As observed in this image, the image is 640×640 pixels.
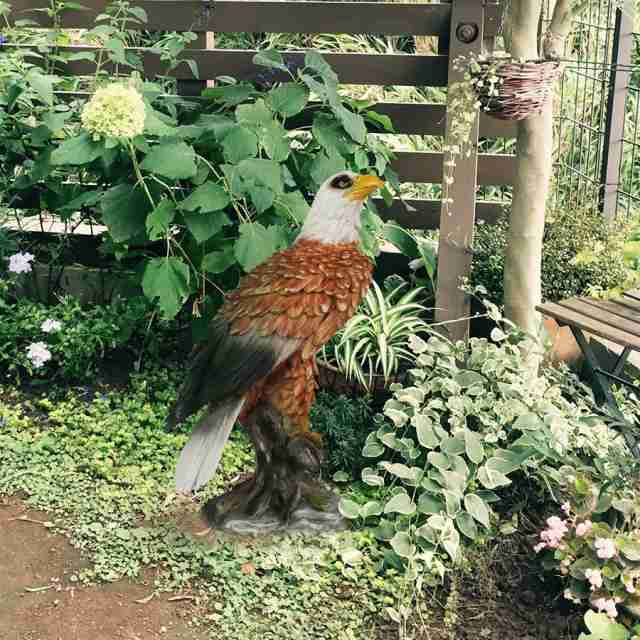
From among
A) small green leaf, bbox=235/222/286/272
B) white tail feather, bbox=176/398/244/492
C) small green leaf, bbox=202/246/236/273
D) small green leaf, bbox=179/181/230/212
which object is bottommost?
white tail feather, bbox=176/398/244/492

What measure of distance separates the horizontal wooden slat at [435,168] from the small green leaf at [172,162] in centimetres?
138

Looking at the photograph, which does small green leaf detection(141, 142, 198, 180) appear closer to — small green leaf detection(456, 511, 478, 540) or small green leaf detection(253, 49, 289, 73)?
small green leaf detection(253, 49, 289, 73)

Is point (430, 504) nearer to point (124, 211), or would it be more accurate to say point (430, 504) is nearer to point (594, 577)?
point (594, 577)

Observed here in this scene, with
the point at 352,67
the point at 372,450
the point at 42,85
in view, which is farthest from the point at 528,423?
the point at 42,85

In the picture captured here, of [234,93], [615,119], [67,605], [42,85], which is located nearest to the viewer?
[67,605]

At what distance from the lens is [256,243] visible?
161 inches

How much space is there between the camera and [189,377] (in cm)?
349

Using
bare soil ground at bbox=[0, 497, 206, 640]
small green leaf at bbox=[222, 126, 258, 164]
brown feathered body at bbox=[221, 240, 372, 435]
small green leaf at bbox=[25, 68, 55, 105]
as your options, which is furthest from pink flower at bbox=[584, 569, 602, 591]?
small green leaf at bbox=[25, 68, 55, 105]

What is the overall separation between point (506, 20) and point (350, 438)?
6.24 feet

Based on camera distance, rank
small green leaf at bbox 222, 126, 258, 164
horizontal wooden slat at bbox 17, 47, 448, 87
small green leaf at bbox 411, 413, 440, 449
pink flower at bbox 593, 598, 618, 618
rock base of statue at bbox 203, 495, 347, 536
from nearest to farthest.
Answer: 1. pink flower at bbox 593, 598, 618, 618
2. rock base of statue at bbox 203, 495, 347, 536
3. small green leaf at bbox 411, 413, 440, 449
4. small green leaf at bbox 222, 126, 258, 164
5. horizontal wooden slat at bbox 17, 47, 448, 87

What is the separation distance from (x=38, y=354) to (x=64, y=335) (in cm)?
19

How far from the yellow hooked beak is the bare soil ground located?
4.92ft

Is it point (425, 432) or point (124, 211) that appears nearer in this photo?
point (425, 432)

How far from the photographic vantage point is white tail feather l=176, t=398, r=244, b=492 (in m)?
3.37
